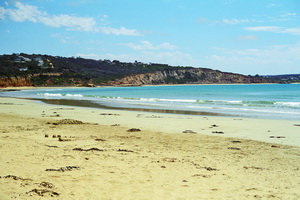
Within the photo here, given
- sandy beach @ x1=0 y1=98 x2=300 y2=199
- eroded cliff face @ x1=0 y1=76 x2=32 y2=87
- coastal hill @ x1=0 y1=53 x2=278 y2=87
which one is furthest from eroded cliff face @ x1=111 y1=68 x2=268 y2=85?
sandy beach @ x1=0 y1=98 x2=300 y2=199

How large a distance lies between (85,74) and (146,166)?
445ft

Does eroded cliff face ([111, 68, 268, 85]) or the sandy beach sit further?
eroded cliff face ([111, 68, 268, 85])

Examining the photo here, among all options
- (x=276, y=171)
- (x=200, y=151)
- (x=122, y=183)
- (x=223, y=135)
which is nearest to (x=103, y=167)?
(x=122, y=183)

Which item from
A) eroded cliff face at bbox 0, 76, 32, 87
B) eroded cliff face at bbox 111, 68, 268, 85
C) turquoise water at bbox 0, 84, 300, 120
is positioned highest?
eroded cliff face at bbox 111, 68, 268, 85

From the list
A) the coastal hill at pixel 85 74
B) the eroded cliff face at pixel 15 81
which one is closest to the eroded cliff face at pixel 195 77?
the coastal hill at pixel 85 74

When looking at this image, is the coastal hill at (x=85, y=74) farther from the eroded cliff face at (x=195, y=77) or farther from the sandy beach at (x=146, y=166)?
the sandy beach at (x=146, y=166)

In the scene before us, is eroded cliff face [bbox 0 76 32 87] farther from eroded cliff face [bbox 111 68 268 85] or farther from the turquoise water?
eroded cliff face [bbox 111 68 268 85]

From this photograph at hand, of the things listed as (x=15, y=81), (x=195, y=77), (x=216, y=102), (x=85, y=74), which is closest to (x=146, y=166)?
(x=216, y=102)

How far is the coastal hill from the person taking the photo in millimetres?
112250

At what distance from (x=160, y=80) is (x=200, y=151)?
6343 inches

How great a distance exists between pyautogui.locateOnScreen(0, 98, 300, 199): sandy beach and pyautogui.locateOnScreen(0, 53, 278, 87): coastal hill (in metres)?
95.2

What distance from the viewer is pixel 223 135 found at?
12.5m

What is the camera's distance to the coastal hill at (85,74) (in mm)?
112250

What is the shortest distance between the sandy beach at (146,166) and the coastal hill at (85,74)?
95.2m
